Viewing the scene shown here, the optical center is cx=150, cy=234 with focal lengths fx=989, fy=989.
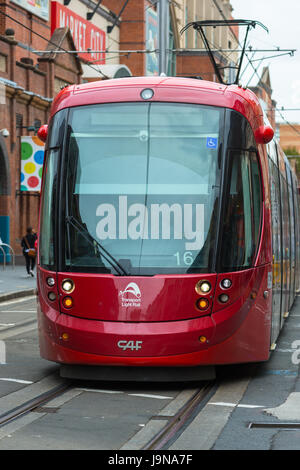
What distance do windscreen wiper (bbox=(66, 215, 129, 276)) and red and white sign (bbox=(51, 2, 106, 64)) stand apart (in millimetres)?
36481

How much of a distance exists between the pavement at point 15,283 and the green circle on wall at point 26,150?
5538 millimetres

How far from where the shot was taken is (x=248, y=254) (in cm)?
984

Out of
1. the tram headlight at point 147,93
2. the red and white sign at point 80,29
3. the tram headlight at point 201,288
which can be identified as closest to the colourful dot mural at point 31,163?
the red and white sign at point 80,29

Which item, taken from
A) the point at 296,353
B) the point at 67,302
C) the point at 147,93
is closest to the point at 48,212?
the point at 67,302

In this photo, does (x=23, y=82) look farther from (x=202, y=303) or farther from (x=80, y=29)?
(x=202, y=303)

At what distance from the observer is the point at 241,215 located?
386 inches

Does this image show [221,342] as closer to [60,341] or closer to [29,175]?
[60,341]

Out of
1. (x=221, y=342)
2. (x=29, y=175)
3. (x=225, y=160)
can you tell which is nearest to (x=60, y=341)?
(x=221, y=342)

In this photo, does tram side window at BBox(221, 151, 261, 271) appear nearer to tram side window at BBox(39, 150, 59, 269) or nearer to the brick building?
tram side window at BBox(39, 150, 59, 269)

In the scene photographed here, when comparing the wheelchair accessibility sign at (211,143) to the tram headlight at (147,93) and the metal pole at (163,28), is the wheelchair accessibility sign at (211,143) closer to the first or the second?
the tram headlight at (147,93)

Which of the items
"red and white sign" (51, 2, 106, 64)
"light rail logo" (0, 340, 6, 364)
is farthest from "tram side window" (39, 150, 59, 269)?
"red and white sign" (51, 2, 106, 64)

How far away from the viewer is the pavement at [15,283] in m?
23.7

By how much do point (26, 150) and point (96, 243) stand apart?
30703 millimetres

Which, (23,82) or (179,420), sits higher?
(23,82)
